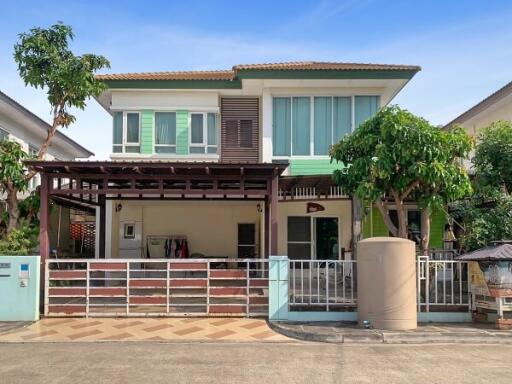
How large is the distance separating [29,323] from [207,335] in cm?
390

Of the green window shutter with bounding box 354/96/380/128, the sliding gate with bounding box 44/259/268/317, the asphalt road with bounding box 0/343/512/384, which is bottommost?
the asphalt road with bounding box 0/343/512/384

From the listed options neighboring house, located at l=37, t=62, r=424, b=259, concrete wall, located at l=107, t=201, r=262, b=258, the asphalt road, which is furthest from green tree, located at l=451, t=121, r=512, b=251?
concrete wall, located at l=107, t=201, r=262, b=258

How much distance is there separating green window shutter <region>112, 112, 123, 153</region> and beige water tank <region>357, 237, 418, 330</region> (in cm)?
1011

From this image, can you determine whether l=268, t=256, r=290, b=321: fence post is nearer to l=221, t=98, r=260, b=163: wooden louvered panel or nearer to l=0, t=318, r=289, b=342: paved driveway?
l=0, t=318, r=289, b=342: paved driveway

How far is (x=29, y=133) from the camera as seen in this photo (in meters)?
19.2

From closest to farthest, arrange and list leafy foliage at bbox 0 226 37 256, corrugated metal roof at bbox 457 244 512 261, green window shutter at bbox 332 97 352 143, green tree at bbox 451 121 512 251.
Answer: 1. corrugated metal roof at bbox 457 244 512 261
2. green tree at bbox 451 121 512 251
3. leafy foliage at bbox 0 226 37 256
4. green window shutter at bbox 332 97 352 143

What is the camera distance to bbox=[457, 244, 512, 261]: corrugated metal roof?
9375 mm

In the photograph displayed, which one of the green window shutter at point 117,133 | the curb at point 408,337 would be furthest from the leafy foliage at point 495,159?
the green window shutter at point 117,133

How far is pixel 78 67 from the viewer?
1309cm

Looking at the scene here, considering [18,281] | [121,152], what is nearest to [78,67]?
[121,152]

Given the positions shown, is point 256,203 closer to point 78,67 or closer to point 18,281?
point 78,67

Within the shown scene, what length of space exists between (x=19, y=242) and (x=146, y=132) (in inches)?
246

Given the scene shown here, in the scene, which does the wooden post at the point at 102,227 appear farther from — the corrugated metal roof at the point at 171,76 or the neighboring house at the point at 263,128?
the corrugated metal roof at the point at 171,76

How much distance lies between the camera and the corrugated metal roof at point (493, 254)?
30.8 ft
